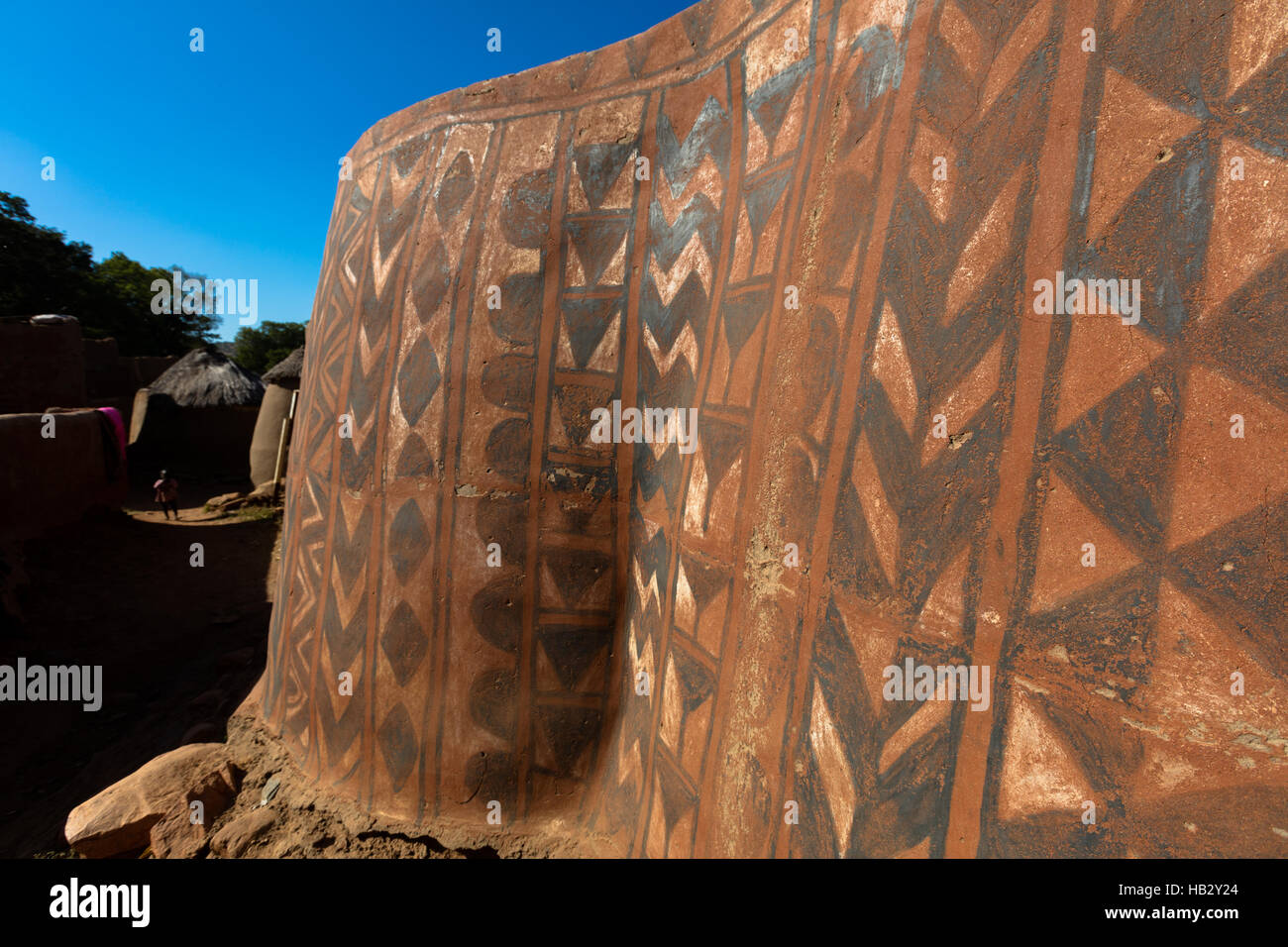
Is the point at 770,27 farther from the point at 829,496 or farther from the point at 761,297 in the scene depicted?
the point at 829,496

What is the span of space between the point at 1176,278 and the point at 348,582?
3.91 m

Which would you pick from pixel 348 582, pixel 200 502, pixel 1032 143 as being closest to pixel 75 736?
pixel 348 582

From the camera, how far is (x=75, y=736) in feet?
16.0

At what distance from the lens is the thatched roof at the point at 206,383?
14055 millimetres

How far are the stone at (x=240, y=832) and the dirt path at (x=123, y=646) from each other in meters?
1.22

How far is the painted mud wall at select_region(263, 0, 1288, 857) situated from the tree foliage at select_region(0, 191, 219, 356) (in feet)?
60.5

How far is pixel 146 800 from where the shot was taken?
3.58 m

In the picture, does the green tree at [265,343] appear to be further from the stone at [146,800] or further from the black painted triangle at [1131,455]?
the black painted triangle at [1131,455]

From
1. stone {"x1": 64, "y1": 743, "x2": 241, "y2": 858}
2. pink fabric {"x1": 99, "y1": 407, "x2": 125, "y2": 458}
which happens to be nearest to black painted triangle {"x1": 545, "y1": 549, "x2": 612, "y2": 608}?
stone {"x1": 64, "y1": 743, "x2": 241, "y2": 858}

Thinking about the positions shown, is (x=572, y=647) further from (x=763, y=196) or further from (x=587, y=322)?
(x=763, y=196)

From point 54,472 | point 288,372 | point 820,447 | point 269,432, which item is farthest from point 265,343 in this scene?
point 820,447

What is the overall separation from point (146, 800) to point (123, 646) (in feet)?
11.7

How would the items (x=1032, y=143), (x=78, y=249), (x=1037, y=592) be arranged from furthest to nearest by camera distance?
(x=78, y=249) → (x=1032, y=143) → (x=1037, y=592)

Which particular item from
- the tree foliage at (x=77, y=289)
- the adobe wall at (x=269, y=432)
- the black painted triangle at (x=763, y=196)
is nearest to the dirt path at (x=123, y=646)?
the adobe wall at (x=269, y=432)
